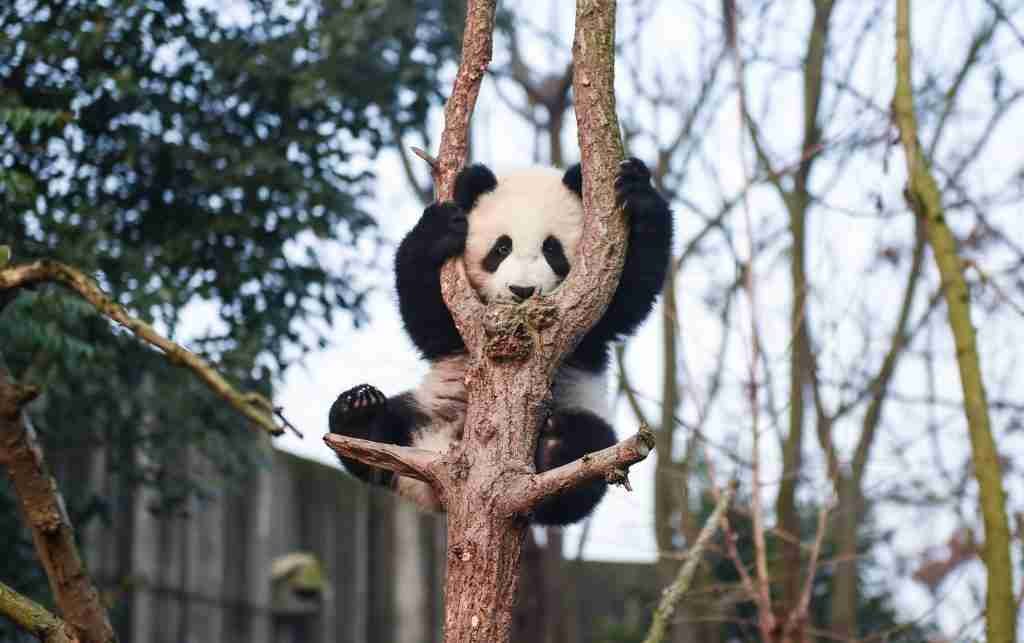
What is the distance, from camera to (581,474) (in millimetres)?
2477

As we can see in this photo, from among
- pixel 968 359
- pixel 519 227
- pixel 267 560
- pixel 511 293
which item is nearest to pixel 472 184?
pixel 519 227

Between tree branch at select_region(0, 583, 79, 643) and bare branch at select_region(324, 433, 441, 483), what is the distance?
694 millimetres

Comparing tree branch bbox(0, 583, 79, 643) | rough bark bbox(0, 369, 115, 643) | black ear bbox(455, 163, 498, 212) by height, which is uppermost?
black ear bbox(455, 163, 498, 212)

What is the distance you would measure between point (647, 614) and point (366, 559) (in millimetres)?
2191

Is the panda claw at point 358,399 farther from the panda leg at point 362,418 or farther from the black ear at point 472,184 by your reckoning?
the black ear at point 472,184

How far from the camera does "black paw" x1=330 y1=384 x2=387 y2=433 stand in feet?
12.5

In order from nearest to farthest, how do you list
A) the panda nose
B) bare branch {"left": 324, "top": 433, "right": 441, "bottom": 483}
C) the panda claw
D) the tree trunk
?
the tree trunk, bare branch {"left": 324, "top": 433, "right": 441, "bottom": 483}, the panda nose, the panda claw

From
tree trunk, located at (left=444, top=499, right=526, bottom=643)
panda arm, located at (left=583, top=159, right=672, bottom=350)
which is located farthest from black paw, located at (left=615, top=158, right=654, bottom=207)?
tree trunk, located at (left=444, top=499, right=526, bottom=643)

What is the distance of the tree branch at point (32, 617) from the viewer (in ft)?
7.86

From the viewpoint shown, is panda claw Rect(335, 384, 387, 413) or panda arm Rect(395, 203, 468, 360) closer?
panda arm Rect(395, 203, 468, 360)

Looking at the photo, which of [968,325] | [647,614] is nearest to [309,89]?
[968,325]

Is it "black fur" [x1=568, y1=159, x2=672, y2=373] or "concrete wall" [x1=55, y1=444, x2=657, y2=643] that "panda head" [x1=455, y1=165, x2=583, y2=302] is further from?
"concrete wall" [x1=55, y1=444, x2=657, y2=643]

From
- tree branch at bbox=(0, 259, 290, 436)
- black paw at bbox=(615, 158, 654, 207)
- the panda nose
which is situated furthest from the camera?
the panda nose

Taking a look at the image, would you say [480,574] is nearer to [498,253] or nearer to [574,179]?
[498,253]
